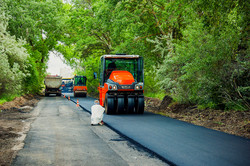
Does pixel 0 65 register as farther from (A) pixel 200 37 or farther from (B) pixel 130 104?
(A) pixel 200 37

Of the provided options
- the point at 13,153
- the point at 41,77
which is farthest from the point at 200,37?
the point at 41,77

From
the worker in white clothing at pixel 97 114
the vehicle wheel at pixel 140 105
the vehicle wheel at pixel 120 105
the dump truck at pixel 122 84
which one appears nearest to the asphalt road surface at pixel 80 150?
the worker in white clothing at pixel 97 114

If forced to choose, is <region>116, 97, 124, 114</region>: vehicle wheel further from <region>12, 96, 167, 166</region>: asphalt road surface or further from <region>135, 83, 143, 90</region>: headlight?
→ <region>12, 96, 167, 166</region>: asphalt road surface

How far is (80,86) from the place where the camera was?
36.6 m

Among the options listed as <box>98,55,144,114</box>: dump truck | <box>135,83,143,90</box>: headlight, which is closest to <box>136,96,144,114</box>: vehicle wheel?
<box>98,55,144,114</box>: dump truck

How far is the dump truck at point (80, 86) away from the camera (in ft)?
119

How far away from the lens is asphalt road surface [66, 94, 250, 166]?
5830 mm

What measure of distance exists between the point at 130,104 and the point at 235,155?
8.78 m

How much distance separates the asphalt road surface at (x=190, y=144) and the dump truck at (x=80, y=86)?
2645 centimetres

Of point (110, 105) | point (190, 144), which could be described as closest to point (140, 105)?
point (110, 105)

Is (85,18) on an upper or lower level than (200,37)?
upper

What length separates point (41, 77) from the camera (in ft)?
138

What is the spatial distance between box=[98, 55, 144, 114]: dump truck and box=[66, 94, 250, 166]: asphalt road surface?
4.20 metres

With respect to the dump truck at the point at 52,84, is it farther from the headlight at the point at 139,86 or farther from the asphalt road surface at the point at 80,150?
the asphalt road surface at the point at 80,150
